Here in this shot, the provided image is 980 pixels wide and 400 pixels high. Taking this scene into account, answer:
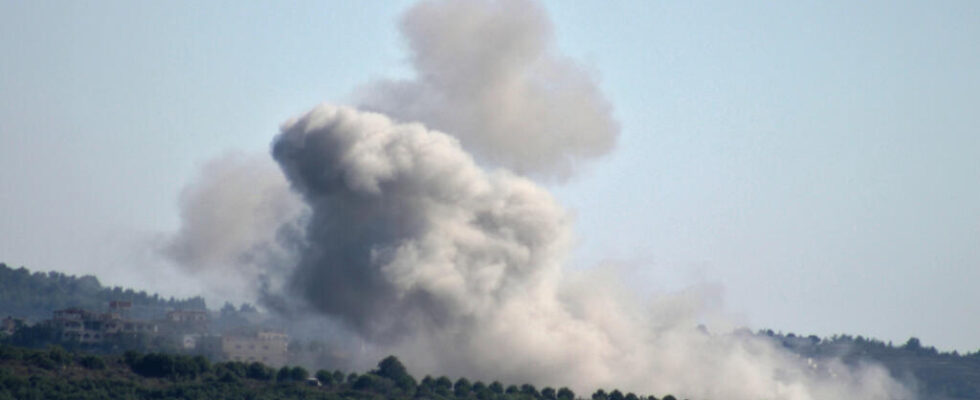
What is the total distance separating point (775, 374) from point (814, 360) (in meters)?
43.3

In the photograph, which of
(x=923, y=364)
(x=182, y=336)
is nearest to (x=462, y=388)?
(x=182, y=336)

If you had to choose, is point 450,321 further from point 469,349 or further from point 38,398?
point 38,398

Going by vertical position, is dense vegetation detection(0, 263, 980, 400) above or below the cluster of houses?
below

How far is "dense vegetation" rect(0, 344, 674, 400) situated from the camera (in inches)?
Result: 3250

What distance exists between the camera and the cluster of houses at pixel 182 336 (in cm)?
11750

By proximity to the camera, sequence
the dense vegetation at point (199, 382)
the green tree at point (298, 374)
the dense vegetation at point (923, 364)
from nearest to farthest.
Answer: the dense vegetation at point (199, 382)
the green tree at point (298, 374)
the dense vegetation at point (923, 364)

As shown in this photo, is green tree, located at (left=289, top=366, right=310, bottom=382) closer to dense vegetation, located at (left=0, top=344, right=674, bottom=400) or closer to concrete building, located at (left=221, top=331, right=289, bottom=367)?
dense vegetation, located at (left=0, top=344, right=674, bottom=400)

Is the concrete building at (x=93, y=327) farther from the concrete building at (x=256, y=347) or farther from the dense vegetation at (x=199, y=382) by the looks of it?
the dense vegetation at (x=199, y=382)

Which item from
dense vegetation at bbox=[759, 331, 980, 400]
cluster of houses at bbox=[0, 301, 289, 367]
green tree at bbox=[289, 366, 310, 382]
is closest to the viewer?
green tree at bbox=[289, 366, 310, 382]

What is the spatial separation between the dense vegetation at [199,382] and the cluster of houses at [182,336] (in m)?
18.6

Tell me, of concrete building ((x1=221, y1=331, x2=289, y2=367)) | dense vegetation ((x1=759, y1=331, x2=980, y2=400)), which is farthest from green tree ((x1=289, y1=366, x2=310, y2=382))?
dense vegetation ((x1=759, y1=331, x2=980, y2=400))

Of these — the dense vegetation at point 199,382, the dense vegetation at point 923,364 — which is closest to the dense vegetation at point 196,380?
the dense vegetation at point 199,382

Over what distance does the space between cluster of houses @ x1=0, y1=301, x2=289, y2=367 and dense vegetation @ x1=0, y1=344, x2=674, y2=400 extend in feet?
61.2

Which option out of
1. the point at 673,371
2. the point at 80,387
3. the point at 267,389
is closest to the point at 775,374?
the point at 673,371
